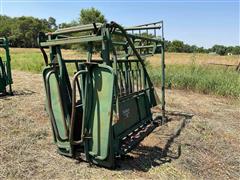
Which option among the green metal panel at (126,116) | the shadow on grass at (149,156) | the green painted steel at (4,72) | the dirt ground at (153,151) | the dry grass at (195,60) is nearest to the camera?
the dirt ground at (153,151)

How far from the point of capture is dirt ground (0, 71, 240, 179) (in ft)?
10.4

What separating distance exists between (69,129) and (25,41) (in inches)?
2722

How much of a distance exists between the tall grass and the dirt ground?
200 cm

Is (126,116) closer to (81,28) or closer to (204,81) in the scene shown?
(81,28)

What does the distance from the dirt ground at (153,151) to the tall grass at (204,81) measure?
2.00 metres

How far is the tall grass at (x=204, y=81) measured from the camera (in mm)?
8125

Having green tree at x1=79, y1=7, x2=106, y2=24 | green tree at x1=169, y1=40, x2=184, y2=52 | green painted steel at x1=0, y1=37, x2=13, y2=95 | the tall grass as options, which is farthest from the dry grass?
green tree at x1=169, y1=40, x2=184, y2=52

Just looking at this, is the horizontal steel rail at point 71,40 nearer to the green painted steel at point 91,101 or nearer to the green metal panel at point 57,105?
the green painted steel at point 91,101

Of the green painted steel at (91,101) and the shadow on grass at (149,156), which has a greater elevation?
the green painted steel at (91,101)

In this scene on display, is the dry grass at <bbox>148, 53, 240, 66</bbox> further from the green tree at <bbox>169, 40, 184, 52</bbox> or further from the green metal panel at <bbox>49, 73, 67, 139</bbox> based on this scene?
the green tree at <bbox>169, 40, 184, 52</bbox>

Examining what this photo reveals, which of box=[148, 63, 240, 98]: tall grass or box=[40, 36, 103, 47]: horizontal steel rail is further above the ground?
box=[40, 36, 103, 47]: horizontal steel rail

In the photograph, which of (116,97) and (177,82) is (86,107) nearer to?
(116,97)

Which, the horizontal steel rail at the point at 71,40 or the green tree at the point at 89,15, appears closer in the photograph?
the horizontal steel rail at the point at 71,40

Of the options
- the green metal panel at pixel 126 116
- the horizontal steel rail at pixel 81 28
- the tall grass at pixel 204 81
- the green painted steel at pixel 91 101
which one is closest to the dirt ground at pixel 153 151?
the green painted steel at pixel 91 101
